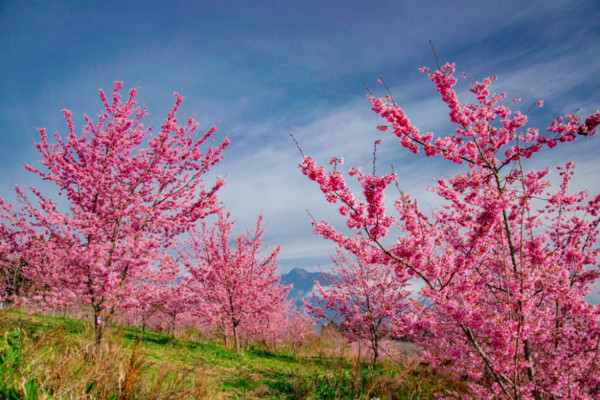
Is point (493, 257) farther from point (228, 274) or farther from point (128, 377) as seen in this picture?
point (228, 274)

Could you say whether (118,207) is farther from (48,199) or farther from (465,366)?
(465,366)

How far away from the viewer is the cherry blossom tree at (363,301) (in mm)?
11602

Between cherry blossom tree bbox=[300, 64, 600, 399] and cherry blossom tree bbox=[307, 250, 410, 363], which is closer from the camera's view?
cherry blossom tree bbox=[300, 64, 600, 399]

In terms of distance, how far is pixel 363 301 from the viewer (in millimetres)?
12711

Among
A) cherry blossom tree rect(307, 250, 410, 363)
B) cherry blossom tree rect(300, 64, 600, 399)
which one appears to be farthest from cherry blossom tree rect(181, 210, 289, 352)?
cherry blossom tree rect(300, 64, 600, 399)

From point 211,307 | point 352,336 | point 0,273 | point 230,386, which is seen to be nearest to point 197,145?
point 230,386

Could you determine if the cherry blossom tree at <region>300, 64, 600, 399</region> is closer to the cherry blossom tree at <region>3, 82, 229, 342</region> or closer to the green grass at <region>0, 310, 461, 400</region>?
the green grass at <region>0, 310, 461, 400</region>

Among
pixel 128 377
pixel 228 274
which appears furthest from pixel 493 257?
pixel 228 274

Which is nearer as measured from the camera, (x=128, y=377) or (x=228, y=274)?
(x=128, y=377)

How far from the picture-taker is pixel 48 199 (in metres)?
9.17

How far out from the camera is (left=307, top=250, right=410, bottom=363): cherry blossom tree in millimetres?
11602

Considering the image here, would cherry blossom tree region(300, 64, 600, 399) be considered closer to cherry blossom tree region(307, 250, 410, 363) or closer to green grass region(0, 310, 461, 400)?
green grass region(0, 310, 461, 400)

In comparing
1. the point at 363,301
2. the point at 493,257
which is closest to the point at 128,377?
the point at 493,257

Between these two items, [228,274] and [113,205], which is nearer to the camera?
[113,205]
